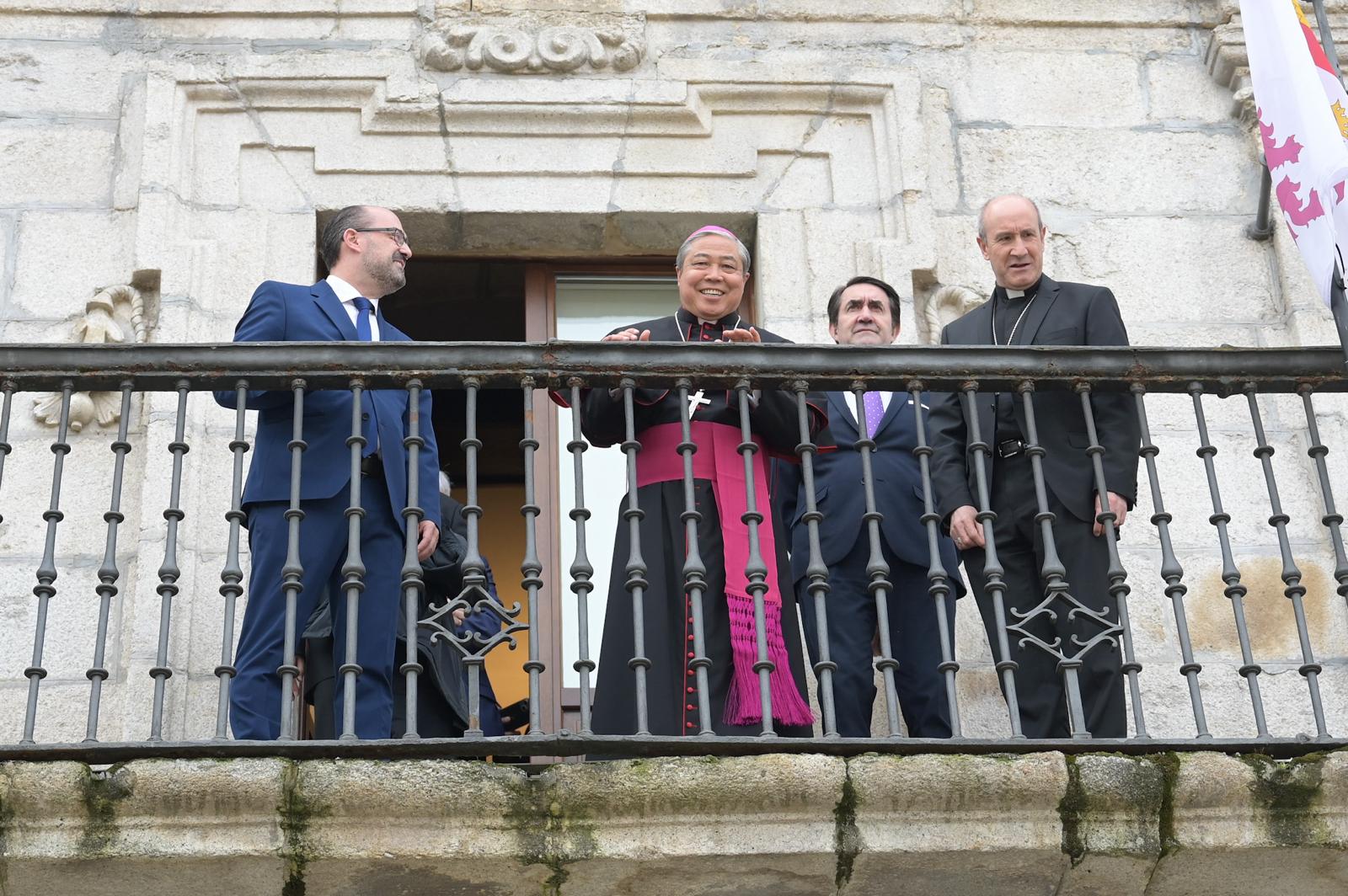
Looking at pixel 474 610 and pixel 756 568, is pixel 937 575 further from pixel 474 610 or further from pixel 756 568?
pixel 474 610

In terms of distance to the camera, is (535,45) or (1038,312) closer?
(1038,312)

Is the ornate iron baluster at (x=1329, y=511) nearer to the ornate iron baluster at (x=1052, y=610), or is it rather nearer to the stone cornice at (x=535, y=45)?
the ornate iron baluster at (x=1052, y=610)

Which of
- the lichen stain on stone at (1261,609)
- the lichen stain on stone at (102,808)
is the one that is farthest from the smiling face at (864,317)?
the lichen stain on stone at (102,808)

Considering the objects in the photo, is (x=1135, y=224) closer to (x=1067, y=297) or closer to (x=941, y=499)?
(x=1067, y=297)

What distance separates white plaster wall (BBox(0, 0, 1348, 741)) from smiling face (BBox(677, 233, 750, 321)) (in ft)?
3.93

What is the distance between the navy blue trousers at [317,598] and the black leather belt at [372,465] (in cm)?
2

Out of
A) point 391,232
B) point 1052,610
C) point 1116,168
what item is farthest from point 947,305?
point 391,232

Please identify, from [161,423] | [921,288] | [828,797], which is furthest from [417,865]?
[921,288]

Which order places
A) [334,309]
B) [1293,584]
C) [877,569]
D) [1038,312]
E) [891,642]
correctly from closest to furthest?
[877,569], [1293,584], [891,642], [334,309], [1038,312]

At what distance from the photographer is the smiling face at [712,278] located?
240 inches

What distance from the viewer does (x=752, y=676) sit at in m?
5.66

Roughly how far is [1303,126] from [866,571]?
1.67m

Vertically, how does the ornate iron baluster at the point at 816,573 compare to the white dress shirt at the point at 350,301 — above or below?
below

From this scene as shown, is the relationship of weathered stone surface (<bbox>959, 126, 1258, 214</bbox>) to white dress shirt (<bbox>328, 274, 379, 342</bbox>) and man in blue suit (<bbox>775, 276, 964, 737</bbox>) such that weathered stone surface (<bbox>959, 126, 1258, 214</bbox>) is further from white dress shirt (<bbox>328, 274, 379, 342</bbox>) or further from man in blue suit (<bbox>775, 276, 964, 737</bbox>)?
white dress shirt (<bbox>328, 274, 379, 342</bbox>)
